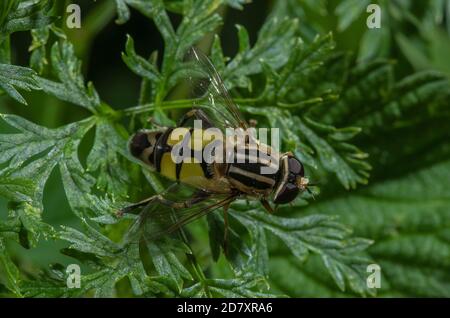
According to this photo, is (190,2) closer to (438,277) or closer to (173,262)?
(173,262)

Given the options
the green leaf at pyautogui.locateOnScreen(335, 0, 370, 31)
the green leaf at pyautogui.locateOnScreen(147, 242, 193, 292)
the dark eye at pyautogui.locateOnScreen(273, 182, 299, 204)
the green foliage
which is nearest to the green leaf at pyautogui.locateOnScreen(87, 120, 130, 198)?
the green foliage

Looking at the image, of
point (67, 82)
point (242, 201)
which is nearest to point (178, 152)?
point (242, 201)

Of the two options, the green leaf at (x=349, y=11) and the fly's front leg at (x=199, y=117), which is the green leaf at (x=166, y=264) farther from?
the green leaf at (x=349, y=11)

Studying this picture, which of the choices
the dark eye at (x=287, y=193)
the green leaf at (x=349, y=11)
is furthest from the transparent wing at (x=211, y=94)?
the green leaf at (x=349, y=11)

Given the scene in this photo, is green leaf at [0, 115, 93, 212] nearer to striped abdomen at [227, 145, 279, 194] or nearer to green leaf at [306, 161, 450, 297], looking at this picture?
striped abdomen at [227, 145, 279, 194]

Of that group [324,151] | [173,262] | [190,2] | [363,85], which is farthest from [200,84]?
[363,85]
